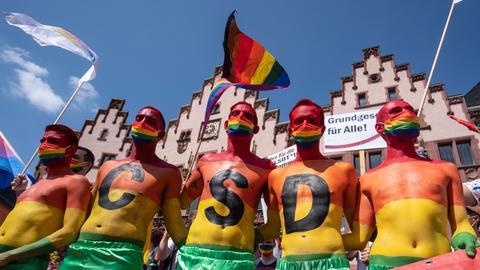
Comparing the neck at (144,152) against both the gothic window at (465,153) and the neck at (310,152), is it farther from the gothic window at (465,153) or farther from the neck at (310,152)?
the gothic window at (465,153)

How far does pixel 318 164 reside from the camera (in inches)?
149

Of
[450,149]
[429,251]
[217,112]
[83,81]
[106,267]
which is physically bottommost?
[106,267]

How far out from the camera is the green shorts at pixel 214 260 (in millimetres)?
3311

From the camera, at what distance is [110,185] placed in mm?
4090

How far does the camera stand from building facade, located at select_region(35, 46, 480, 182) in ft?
44.3

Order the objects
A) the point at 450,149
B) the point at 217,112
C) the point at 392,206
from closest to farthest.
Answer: the point at 392,206
the point at 450,149
the point at 217,112

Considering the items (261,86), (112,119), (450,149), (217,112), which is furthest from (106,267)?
(112,119)

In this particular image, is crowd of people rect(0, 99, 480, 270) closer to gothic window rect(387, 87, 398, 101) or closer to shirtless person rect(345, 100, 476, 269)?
shirtless person rect(345, 100, 476, 269)

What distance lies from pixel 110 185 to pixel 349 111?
13679mm

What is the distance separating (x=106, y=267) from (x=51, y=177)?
1660mm

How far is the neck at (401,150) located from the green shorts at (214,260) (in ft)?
5.96

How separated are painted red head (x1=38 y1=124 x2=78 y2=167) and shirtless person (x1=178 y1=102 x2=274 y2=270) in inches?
67.0

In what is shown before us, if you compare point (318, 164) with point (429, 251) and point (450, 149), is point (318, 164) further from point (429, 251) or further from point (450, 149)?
point (450, 149)

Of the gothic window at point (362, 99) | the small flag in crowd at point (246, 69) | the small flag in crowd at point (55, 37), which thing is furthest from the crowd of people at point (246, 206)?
the gothic window at point (362, 99)
